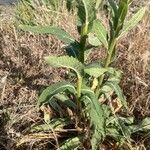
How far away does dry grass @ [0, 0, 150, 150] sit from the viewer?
2.32 m

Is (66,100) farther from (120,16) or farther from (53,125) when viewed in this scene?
(120,16)

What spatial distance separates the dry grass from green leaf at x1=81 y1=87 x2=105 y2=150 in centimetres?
23

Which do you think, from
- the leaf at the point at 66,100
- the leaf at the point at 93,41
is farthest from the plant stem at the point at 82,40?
the leaf at the point at 66,100

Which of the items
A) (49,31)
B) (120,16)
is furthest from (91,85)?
(120,16)

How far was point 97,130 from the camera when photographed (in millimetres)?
2072

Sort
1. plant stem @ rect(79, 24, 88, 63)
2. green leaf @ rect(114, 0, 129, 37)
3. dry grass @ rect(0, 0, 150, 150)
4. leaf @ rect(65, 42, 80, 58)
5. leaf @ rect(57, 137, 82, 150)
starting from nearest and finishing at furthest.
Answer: green leaf @ rect(114, 0, 129, 37)
plant stem @ rect(79, 24, 88, 63)
leaf @ rect(65, 42, 80, 58)
leaf @ rect(57, 137, 82, 150)
dry grass @ rect(0, 0, 150, 150)

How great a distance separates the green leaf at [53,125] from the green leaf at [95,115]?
0.21 meters

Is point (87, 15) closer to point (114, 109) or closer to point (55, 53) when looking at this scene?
point (114, 109)

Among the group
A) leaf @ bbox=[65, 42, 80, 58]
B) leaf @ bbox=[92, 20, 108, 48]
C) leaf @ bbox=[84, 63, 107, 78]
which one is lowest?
leaf @ bbox=[84, 63, 107, 78]

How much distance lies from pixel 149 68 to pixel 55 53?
1.98 ft

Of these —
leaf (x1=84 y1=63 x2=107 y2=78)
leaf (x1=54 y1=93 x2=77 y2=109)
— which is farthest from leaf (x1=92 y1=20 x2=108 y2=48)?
leaf (x1=54 y1=93 x2=77 y2=109)

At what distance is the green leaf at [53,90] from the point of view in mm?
1865

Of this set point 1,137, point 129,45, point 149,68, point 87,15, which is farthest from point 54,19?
point 87,15

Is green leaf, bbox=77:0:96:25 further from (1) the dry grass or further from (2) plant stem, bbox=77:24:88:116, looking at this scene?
(1) the dry grass
